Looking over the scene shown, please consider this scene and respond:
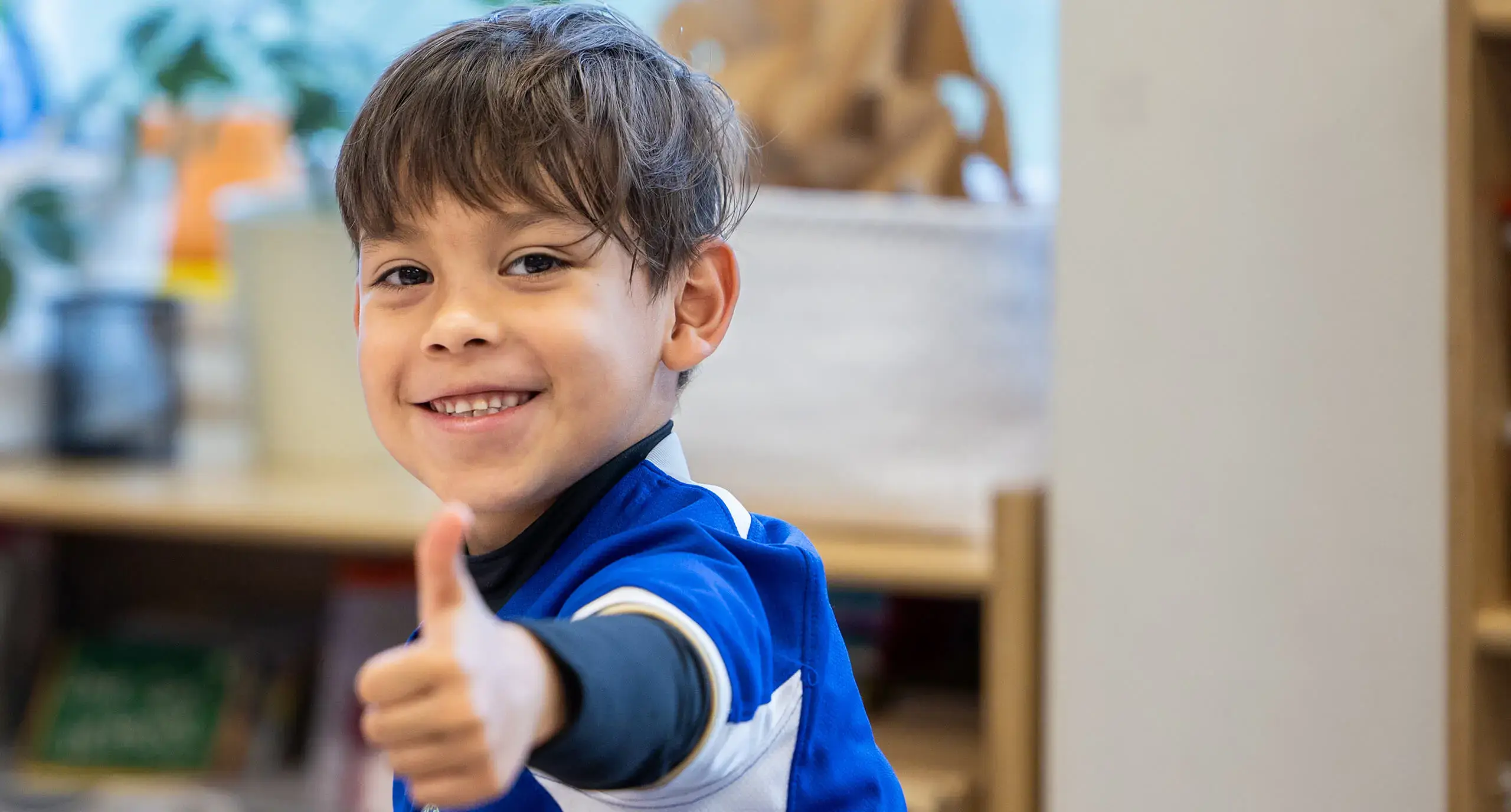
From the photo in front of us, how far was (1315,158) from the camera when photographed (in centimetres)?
104

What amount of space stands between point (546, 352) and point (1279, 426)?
2.11 ft

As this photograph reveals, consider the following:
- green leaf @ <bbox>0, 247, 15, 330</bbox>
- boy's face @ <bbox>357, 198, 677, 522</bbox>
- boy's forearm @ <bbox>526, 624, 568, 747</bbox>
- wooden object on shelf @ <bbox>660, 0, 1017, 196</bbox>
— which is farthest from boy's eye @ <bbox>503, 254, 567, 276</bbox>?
green leaf @ <bbox>0, 247, 15, 330</bbox>

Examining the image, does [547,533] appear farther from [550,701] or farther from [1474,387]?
[1474,387]

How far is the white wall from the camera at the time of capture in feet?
3.38

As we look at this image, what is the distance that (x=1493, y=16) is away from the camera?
3.00 ft

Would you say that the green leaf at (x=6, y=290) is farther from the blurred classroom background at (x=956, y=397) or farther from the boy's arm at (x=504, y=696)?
the boy's arm at (x=504, y=696)

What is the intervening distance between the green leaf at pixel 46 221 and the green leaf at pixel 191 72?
0.72ft

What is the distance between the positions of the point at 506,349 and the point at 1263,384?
0.65 meters

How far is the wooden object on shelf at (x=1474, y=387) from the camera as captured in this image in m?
0.93

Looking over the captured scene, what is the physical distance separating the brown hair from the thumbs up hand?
0.24m

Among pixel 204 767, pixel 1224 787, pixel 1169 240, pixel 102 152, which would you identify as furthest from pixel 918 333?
pixel 102 152

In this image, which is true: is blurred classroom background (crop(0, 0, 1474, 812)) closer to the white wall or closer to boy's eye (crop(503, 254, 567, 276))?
the white wall

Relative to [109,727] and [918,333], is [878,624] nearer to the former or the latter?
[918,333]

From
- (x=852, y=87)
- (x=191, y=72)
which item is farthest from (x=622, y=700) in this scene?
(x=191, y=72)
